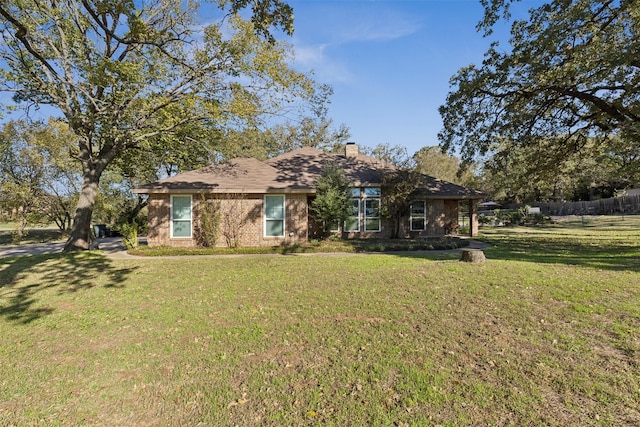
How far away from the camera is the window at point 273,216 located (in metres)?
15.3

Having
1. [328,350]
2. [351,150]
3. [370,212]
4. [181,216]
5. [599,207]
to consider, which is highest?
[351,150]

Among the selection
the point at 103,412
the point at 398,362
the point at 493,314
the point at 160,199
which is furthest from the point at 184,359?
the point at 160,199

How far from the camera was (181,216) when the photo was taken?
1487 cm

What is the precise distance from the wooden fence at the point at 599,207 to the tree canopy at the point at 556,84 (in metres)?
26.6

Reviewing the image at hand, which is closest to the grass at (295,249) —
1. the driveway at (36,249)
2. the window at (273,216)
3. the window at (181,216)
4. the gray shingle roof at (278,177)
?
the window at (181,216)

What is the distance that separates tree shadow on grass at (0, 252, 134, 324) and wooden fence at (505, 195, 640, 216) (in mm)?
44877

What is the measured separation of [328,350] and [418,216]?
601 inches

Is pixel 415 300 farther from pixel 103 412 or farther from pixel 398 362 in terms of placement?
pixel 103 412

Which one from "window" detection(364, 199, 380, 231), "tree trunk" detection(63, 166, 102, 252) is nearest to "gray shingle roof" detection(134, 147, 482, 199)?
"window" detection(364, 199, 380, 231)

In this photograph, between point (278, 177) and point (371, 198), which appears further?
point (371, 198)

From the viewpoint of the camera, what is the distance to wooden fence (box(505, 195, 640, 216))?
35.1m

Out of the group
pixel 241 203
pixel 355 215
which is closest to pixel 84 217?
pixel 241 203

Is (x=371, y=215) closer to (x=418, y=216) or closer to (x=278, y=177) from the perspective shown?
(x=418, y=216)

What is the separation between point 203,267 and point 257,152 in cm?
2618
